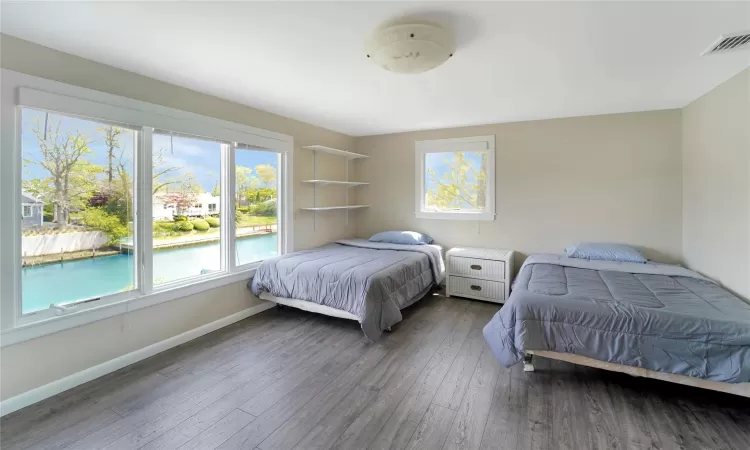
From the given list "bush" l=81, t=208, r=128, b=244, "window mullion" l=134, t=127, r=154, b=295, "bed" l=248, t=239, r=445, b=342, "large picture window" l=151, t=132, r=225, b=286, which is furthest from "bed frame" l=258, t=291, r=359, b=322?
"bush" l=81, t=208, r=128, b=244

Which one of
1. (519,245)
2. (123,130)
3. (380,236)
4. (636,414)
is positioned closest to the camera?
(636,414)

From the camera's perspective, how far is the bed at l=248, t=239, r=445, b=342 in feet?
9.52

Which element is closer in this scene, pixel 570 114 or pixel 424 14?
pixel 424 14

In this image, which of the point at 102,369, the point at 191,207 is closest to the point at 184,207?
the point at 191,207

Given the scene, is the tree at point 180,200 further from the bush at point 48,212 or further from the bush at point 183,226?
the bush at point 48,212

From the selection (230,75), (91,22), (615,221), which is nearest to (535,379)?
(615,221)

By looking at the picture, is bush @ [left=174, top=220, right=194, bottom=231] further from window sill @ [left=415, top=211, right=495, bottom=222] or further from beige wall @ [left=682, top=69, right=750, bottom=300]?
beige wall @ [left=682, top=69, right=750, bottom=300]

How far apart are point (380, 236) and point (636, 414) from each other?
325 cm

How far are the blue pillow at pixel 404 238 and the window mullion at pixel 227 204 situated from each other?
2.02 metres

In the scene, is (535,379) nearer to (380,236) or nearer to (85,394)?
(380,236)

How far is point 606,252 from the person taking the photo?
3.47 meters

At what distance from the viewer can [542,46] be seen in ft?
6.79

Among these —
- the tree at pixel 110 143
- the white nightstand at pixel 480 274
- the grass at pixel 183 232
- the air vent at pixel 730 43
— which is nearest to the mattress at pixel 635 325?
the white nightstand at pixel 480 274

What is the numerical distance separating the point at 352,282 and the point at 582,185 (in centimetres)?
304
